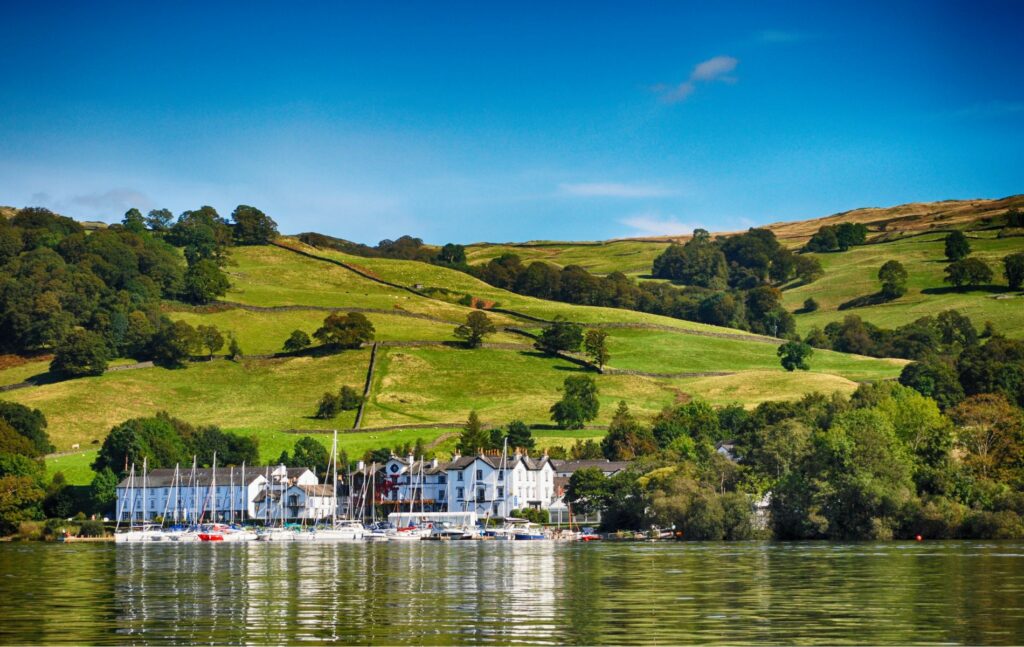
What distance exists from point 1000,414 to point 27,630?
95.5 metres

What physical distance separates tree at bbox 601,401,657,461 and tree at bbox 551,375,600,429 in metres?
9.85

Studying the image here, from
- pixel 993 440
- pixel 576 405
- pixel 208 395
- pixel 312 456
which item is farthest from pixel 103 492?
pixel 993 440

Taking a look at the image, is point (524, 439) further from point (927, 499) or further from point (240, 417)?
point (927, 499)

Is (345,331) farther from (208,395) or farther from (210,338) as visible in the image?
(208,395)

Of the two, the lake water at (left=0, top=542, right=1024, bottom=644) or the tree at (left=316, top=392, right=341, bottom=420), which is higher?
the tree at (left=316, top=392, right=341, bottom=420)

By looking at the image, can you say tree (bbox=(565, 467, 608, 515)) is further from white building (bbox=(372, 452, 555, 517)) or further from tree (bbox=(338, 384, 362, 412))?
tree (bbox=(338, 384, 362, 412))

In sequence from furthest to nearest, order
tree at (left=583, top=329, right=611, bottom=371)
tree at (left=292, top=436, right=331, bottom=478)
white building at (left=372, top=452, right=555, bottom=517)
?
tree at (left=583, top=329, right=611, bottom=371)
tree at (left=292, top=436, right=331, bottom=478)
white building at (left=372, top=452, right=555, bottom=517)

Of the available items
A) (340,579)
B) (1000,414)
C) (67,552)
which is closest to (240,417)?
(67,552)

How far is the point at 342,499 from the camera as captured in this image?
15325cm

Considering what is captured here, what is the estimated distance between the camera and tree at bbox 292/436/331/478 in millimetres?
153750

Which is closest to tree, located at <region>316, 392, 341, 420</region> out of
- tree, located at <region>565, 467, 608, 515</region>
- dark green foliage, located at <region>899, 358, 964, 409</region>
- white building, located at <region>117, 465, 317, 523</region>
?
white building, located at <region>117, 465, 317, 523</region>

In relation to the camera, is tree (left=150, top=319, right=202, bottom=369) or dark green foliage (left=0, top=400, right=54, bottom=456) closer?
dark green foliage (left=0, top=400, right=54, bottom=456)

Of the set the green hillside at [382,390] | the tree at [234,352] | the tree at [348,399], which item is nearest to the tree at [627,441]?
the green hillside at [382,390]

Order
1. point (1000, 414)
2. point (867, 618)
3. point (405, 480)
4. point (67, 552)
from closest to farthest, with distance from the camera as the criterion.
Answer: point (867, 618) < point (67, 552) < point (1000, 414) < point (405, 480)
